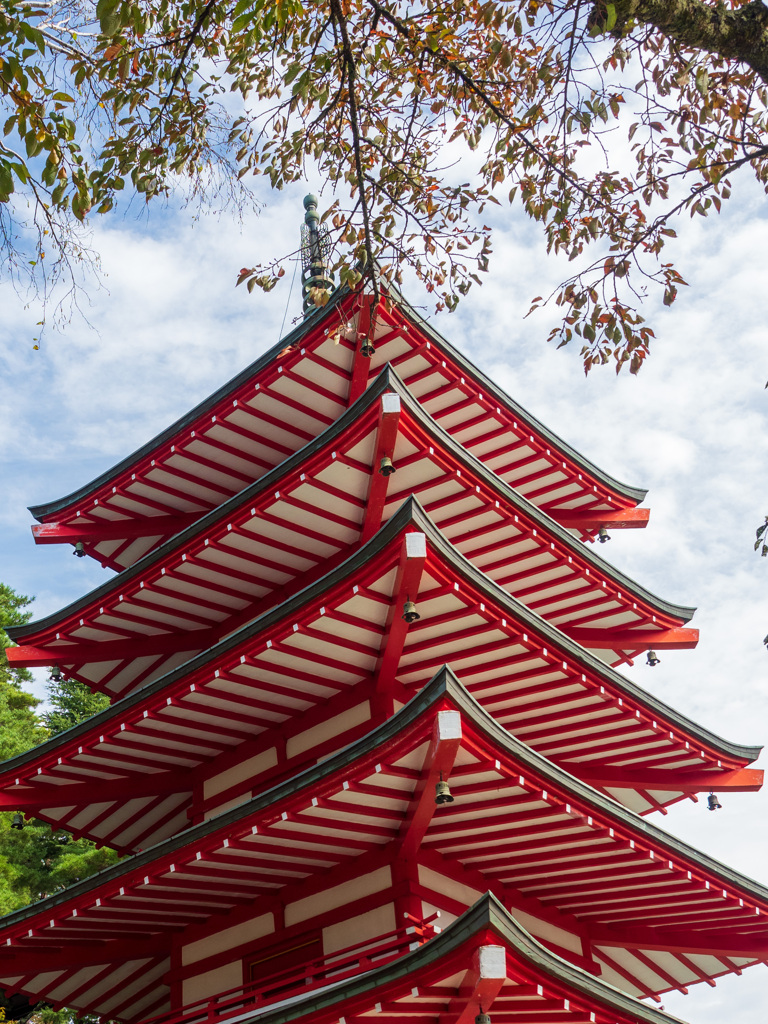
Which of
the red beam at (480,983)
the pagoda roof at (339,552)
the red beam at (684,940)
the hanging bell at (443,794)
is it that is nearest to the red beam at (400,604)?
the pagoda roof at (339,552)

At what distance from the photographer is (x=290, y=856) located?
10.3 m

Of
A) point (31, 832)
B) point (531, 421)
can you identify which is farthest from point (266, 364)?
point (31, 832)

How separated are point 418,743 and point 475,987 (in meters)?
2.08

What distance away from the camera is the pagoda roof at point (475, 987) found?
24.9 ft

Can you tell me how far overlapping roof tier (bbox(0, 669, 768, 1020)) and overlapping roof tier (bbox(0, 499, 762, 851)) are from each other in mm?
1456

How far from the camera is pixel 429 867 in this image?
10211 millimetres

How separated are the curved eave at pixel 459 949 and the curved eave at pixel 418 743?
5.29 ft

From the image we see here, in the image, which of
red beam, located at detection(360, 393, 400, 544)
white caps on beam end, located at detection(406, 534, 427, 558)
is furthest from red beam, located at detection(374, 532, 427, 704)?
red beam, located at detection(360, 393, 400, 544)

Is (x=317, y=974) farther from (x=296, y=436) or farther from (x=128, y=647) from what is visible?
(x=296, y=436)

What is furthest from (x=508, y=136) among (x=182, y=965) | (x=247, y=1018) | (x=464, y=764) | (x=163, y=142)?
(x=182, y=965)

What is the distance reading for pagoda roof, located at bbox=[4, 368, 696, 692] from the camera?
428 inches

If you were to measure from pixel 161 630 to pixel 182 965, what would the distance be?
14.7 ft

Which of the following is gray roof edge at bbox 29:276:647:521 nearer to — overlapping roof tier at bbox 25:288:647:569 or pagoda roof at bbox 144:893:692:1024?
overlapping roof tier at bbox 25:288:647:569

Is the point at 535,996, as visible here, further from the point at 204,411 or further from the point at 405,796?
the point at 204,411
